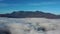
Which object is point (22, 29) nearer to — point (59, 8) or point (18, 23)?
point (18, 23)

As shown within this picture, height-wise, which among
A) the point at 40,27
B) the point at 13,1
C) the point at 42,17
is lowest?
the point at 40,27

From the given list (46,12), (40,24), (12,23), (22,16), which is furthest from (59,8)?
(12,23)

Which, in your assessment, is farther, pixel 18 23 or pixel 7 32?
pixel 18 23

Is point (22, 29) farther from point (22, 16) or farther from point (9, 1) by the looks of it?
point (9, 1)

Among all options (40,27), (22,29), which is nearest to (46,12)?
(40,27)

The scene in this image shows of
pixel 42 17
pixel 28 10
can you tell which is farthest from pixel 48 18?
pixel 28 10

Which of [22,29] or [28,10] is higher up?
[28,10]

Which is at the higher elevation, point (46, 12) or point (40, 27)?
point (46, 12)

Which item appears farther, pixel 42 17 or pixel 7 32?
pixel 42 17
